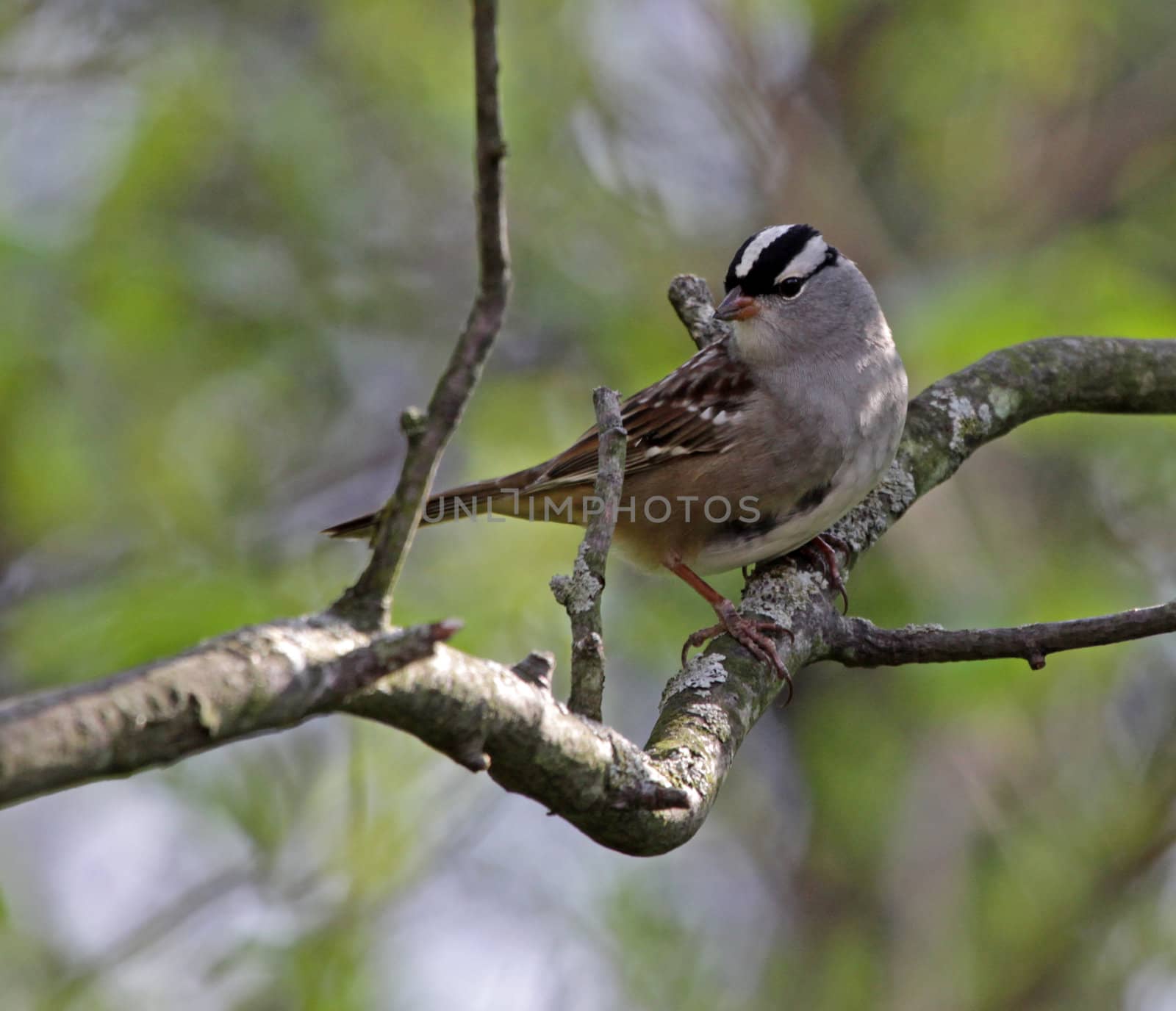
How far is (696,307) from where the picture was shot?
4.63 m

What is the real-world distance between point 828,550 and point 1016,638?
130 centimetres

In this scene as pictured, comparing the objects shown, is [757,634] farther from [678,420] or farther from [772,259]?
[772,259]

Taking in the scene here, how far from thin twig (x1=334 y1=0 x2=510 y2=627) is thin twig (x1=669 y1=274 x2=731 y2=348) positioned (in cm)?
290

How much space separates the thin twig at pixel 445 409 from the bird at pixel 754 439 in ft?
6.62

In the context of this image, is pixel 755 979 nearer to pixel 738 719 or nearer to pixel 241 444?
pixel 241 444

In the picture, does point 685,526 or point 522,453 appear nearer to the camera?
point 685,526

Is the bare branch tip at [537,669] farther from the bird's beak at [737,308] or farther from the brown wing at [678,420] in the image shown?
the bird's beak at [737,308]

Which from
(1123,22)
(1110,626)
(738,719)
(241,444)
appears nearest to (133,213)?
(241,444)

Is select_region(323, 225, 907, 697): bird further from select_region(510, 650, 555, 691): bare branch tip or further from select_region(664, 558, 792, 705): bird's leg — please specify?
select_region(510, 650, 555, 691): bare branch tip

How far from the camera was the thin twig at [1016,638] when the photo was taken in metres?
2.49

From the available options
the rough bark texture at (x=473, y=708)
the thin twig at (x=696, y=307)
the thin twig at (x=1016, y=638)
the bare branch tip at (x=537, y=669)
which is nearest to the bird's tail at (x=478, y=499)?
the thin twig at (x=696, y=307)

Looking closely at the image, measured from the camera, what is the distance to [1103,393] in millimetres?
3984

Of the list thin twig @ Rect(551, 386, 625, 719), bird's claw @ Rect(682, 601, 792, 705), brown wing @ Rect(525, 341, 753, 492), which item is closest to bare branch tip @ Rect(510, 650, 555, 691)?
thin twig @ Rect(551, 386, 625, 719)

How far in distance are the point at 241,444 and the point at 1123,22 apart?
6899 mm
